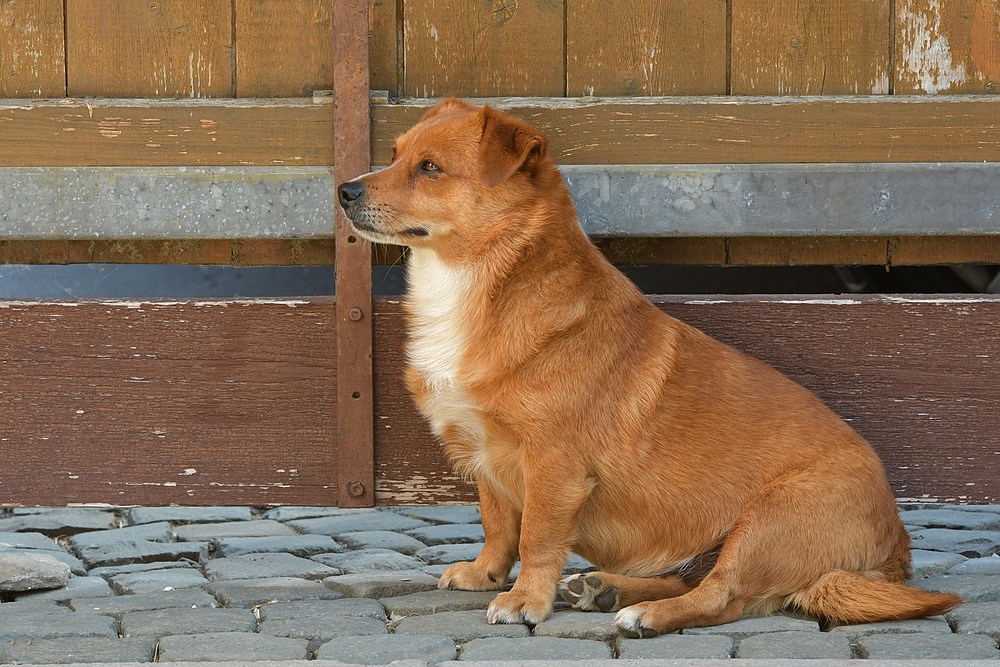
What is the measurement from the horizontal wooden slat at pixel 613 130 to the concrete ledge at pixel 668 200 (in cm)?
6

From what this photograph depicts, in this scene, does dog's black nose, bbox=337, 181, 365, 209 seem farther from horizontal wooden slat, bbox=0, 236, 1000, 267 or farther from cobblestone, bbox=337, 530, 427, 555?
cobblestone, bbox=337, 530, 427, 555

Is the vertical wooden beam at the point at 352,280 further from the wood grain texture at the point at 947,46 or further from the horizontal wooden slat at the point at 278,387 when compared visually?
the wood grain texture at the point at 947,46

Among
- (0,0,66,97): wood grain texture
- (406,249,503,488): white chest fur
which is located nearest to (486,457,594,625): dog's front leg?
(406,249,503,488): white chest fur

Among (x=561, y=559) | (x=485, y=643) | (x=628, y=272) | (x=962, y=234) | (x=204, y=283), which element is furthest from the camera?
(x=204, y=283)

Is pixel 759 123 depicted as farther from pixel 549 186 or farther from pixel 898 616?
pixel 898 616

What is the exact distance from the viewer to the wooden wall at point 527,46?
3.73 m

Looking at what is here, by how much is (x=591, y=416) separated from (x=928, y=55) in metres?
1.69

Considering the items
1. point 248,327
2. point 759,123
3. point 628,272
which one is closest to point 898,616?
point 759,123

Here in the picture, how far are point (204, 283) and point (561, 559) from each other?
3.76 metres

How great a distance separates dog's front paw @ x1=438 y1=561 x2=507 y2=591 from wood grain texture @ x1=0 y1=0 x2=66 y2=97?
2.01 m

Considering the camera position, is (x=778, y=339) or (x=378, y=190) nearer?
(x=378, y=190)

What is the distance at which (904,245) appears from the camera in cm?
383

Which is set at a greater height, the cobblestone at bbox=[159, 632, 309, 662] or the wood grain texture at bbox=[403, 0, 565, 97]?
the wood grain texture at bbox=[403, 0, 565, 97]

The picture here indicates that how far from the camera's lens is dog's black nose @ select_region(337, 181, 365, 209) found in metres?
3.24
